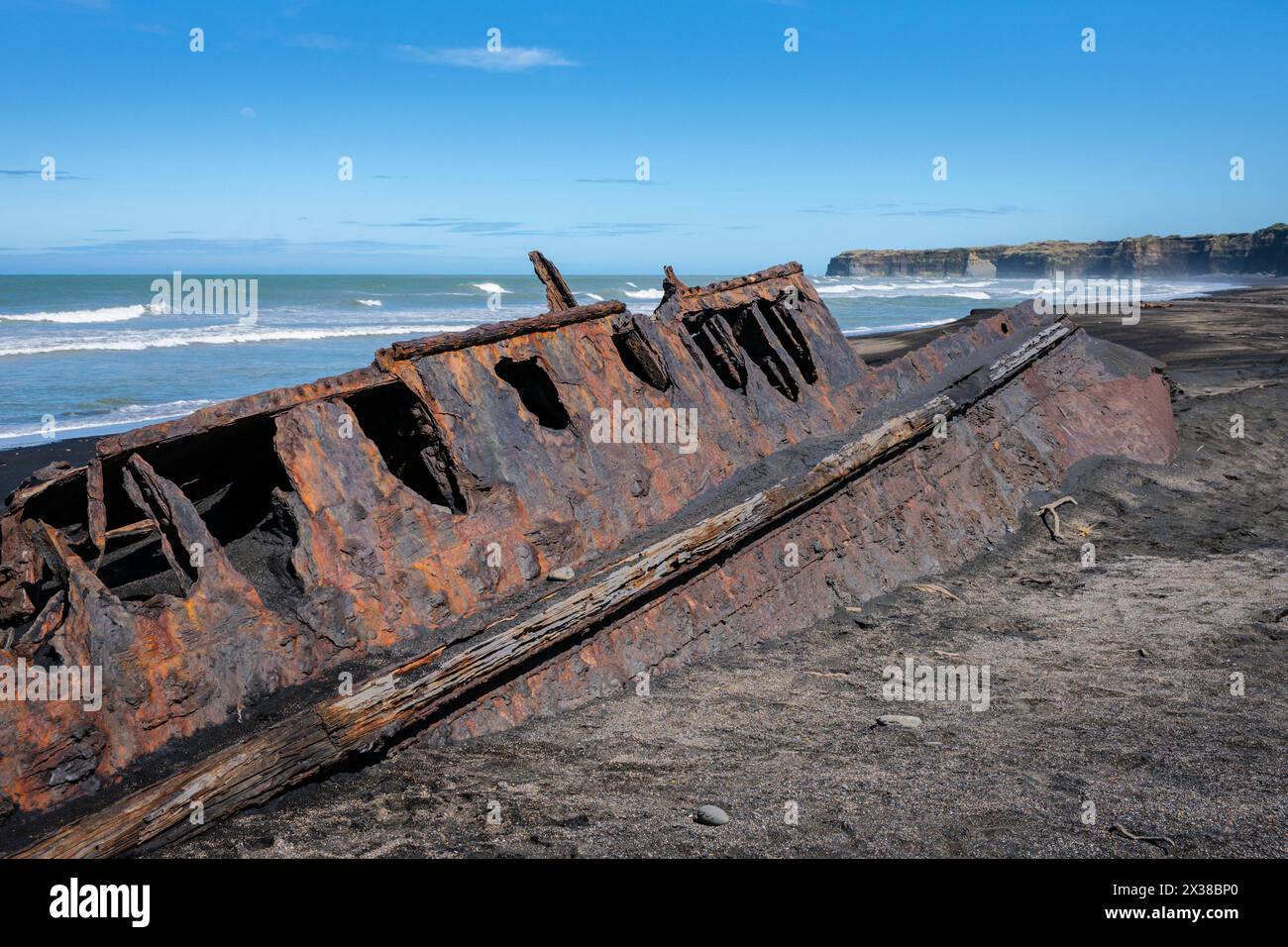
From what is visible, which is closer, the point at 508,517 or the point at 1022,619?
the point at 508,517

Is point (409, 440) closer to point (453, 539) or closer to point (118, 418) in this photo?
point (453, 539)

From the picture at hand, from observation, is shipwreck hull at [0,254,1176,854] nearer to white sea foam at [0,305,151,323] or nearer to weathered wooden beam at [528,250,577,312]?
weathered wooden beam at [528,250,577,312]

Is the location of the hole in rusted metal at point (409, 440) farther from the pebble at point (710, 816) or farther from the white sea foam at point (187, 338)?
the white sea foam at point (187, 338)

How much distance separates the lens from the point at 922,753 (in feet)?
13.9

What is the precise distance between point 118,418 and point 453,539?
12805 mm

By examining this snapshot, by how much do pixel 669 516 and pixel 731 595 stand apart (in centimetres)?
57

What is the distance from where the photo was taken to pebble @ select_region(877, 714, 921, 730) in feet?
14.9

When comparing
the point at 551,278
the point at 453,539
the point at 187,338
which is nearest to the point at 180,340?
the point at 187,338

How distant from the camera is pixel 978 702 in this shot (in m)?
4.81

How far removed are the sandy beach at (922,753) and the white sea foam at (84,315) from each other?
3609 centimetres
